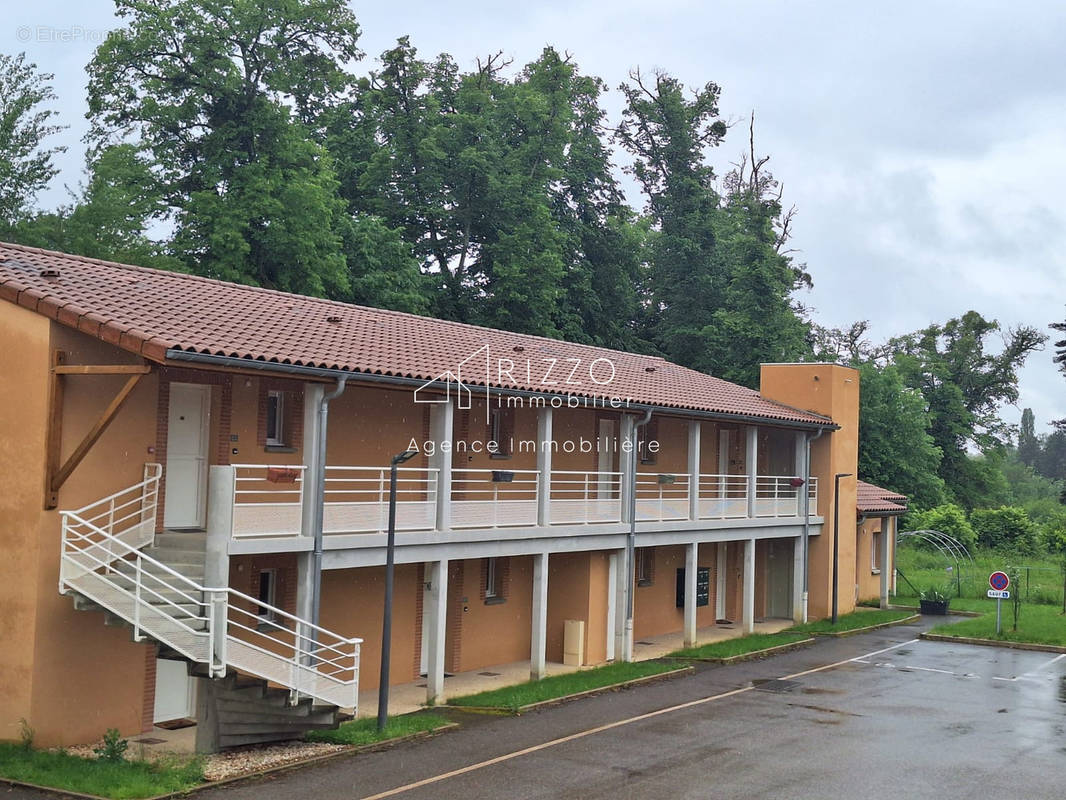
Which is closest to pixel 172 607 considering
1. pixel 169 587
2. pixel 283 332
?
pixel 169 587

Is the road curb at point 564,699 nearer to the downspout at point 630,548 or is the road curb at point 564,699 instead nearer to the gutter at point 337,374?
the downspout at point 630,548

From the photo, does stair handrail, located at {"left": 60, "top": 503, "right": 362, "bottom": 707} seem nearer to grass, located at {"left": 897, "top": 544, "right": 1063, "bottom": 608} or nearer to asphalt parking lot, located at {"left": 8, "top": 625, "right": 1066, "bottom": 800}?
asphalt parking lot, located at {"left": 8, "top": 625, "right": 1066, "bottom": 800}

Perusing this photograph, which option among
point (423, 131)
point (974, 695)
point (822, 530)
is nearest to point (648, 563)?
point (822, 530)

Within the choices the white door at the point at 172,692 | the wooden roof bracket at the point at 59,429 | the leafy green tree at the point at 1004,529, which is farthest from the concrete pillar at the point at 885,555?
the wooden roof bracket at the point at 59,429

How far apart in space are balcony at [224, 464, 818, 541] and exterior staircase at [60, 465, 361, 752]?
1.19 m

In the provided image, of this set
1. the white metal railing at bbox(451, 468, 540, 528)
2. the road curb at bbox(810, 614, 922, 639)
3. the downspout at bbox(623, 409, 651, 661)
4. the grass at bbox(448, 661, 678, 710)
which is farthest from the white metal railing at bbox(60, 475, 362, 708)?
the road curb at bbox(810, 614, 922, 639)

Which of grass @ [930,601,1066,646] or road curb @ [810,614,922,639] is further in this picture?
road curb @ [810,614,922,639]

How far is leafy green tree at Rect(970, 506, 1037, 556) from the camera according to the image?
5497 cm

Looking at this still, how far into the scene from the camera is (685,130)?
177ft

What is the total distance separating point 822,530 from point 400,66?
2446cm

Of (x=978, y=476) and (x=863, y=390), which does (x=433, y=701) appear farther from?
(x=978, y=476)

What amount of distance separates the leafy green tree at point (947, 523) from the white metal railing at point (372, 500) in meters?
36.2

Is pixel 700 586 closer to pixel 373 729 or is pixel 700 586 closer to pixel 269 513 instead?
pixel 373 729

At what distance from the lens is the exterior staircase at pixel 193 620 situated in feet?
45.9
